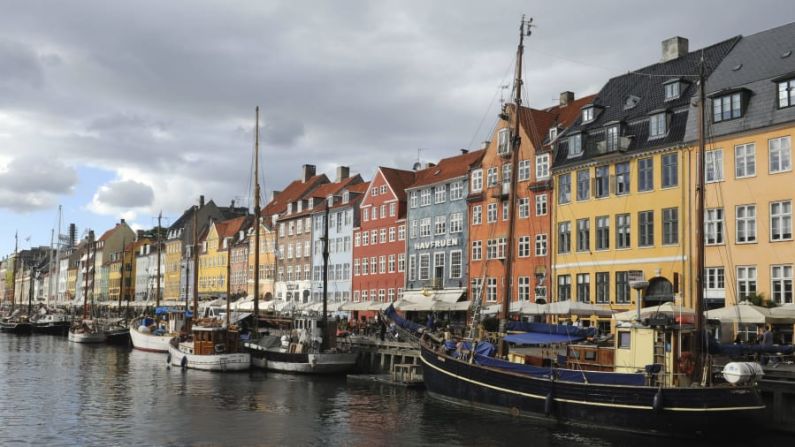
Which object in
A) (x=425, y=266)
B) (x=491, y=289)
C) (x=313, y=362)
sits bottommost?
(x=313, y=362)

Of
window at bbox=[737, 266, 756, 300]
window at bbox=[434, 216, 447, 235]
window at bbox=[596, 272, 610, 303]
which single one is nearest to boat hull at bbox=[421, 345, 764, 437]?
window at bbox=[737, 266, 756, 300]

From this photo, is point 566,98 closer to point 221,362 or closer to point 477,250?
point 477,250

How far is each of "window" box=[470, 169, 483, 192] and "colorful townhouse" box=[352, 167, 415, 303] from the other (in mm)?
11142

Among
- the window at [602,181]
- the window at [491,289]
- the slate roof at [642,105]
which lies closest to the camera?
the slate roof at [642,105]

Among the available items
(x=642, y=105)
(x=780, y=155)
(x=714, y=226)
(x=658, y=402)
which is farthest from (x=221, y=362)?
(x=780, y=155)

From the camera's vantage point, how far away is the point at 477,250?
198ft

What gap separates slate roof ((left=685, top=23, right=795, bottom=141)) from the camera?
4081 centimetres

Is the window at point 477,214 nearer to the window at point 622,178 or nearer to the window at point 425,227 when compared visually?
the window at point 425,227

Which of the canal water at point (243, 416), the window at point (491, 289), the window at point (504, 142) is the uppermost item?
the window at point (504, 142)

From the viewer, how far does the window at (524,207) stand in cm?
5590

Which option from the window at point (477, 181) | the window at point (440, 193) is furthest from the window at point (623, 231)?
the window at point (440, 193)

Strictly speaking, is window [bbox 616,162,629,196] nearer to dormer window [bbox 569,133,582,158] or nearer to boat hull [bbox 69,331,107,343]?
dormer window [bbox 569,133,582,158]

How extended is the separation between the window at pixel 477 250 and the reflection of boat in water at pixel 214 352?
18397 millimetres

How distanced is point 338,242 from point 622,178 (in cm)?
3941
